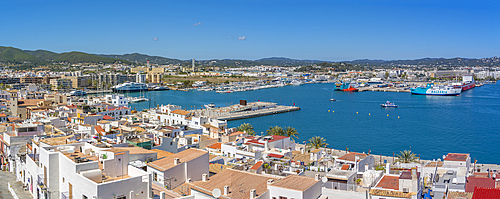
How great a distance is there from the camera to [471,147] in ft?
70.7

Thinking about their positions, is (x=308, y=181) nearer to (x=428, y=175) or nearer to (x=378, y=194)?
(x=378, y=194)

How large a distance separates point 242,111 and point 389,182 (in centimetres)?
Result: 2978

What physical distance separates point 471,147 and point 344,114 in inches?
639

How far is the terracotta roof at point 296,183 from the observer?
5602 millimetres

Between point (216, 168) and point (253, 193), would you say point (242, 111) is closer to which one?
point (216, 168)

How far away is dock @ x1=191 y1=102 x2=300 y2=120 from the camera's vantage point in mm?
32906

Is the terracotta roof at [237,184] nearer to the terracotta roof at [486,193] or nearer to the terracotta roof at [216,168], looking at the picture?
the terracotta roof at [216,168]

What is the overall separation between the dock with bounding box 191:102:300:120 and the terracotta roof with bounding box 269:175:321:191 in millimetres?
25740

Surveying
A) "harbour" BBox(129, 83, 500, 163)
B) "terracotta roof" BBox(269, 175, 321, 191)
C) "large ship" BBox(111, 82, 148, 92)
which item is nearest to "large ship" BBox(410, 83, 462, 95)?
"harbour" BBox(129, 83, 500, 163)

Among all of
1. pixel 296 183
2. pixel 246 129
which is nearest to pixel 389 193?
pixel 296 183

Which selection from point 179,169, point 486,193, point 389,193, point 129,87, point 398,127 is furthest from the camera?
point 129,87

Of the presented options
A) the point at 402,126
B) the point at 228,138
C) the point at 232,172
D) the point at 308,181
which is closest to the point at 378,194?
the point at 308,181

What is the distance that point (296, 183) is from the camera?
5.84 m

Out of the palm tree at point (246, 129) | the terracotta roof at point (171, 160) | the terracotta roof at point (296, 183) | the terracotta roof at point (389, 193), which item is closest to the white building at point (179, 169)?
the terracotta roof at point (171, 160)
